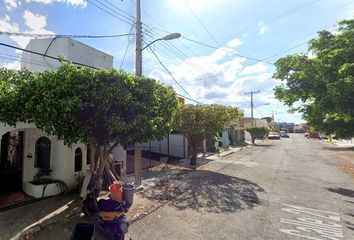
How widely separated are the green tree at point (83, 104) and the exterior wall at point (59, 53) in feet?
29.2

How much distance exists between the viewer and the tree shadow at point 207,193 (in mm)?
9784

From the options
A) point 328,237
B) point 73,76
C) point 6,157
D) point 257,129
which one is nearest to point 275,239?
point 328,237

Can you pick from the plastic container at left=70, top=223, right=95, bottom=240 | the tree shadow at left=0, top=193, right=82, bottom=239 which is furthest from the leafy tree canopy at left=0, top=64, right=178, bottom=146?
the tree shadow at left=0, top=193, right=82, bottom=239

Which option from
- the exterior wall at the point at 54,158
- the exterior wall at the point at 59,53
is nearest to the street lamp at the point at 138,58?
the exterior wall at the point at 54,158

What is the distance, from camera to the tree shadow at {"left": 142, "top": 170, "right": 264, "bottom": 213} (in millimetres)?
9784

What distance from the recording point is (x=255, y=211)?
9.12 m

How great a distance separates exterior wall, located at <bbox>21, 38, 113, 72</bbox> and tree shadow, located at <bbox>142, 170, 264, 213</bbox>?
949 cm

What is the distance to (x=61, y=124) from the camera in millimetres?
6980

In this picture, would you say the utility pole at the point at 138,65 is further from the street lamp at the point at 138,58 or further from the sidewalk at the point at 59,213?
the sidewalk at the point at 59,213

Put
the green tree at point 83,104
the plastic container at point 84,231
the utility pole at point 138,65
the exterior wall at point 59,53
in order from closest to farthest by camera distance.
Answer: the plastic container at point 84,231 → the green tree at point 83,104 → the utility pole at point 138,65 → the exterior wall at point 59,53

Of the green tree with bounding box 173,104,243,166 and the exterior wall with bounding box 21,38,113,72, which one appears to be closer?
the exterior wall with bounding box 21,38,113,72

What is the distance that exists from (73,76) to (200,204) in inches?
242

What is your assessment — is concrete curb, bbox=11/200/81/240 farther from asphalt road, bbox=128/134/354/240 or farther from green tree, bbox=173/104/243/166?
green tree, bbox=173/104/243/166

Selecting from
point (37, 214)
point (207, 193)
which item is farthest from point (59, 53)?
point (207, 193)
